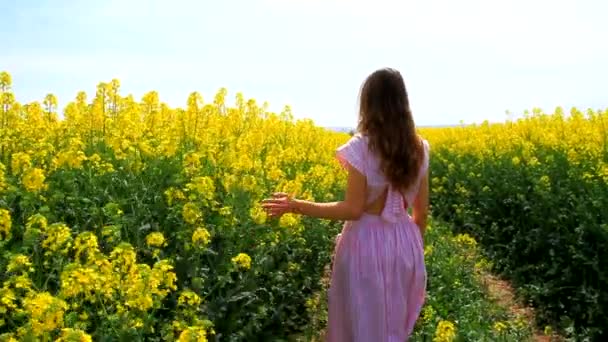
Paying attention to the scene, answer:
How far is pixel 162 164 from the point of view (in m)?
5.07

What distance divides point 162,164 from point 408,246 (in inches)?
77.9

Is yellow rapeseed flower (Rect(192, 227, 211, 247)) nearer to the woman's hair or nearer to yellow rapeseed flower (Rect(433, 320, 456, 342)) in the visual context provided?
the woman's hair

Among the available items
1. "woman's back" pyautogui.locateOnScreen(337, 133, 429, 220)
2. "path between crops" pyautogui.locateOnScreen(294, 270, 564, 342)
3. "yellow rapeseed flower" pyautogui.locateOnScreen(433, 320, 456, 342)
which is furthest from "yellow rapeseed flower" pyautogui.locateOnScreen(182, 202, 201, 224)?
"path between crops" pyautogui.locateOnScreen(294, 270, 564, 342)

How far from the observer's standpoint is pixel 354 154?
12.1ft

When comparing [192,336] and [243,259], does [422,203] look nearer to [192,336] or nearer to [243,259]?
[243,259]

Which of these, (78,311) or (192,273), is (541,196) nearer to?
(192,273)

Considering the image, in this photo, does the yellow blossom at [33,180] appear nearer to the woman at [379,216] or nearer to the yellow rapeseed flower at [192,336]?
the woman at [379,216]

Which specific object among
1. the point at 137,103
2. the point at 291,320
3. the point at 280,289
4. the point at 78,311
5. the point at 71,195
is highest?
the point at 137,103

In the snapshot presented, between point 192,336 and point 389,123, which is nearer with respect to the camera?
point 192,336

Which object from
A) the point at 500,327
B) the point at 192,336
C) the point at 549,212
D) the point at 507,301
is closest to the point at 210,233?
the point at 192,336

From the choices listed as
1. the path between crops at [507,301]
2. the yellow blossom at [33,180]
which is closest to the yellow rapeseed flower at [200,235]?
the yellow blossom at [33,180]

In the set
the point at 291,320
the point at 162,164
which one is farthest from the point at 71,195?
the point at 291,320

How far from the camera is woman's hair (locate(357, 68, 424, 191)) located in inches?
143

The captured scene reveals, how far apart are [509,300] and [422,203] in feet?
14.5
